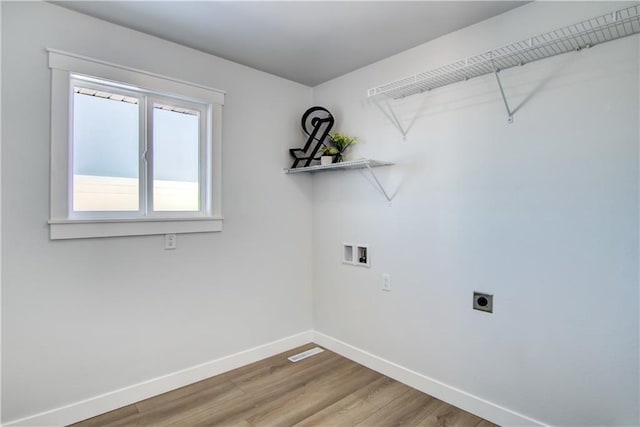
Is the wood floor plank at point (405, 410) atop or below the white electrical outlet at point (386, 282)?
below

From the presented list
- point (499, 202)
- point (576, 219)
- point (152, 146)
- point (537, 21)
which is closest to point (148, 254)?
point (152, 146)

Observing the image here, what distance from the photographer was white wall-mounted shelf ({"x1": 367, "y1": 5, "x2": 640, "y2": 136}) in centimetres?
154

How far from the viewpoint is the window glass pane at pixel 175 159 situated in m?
2.37

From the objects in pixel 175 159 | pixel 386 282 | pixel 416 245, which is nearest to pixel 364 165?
pixel 416 245

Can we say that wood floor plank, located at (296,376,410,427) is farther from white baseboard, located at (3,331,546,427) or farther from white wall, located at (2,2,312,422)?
white wall, located at (2,2,312,422)

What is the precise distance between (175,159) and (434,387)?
238 centimetres

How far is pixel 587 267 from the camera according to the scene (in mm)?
1710

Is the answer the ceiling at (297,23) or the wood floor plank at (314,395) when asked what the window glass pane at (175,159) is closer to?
the ceiling at (297,23)

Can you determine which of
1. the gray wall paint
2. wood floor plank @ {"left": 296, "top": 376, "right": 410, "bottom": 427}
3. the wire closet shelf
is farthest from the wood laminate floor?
the wire closet shelf

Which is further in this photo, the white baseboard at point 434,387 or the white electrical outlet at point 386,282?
the white electrical outlet at point 386,282

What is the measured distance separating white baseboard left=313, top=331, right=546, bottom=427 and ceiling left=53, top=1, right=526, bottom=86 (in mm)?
2295

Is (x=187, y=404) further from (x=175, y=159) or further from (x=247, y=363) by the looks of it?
(x=175, y=159)

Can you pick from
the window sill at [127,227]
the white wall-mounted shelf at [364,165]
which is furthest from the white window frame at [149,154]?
the white wall-mounted shelf at [364,165]

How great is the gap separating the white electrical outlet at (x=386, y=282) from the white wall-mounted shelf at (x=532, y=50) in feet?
4.34
